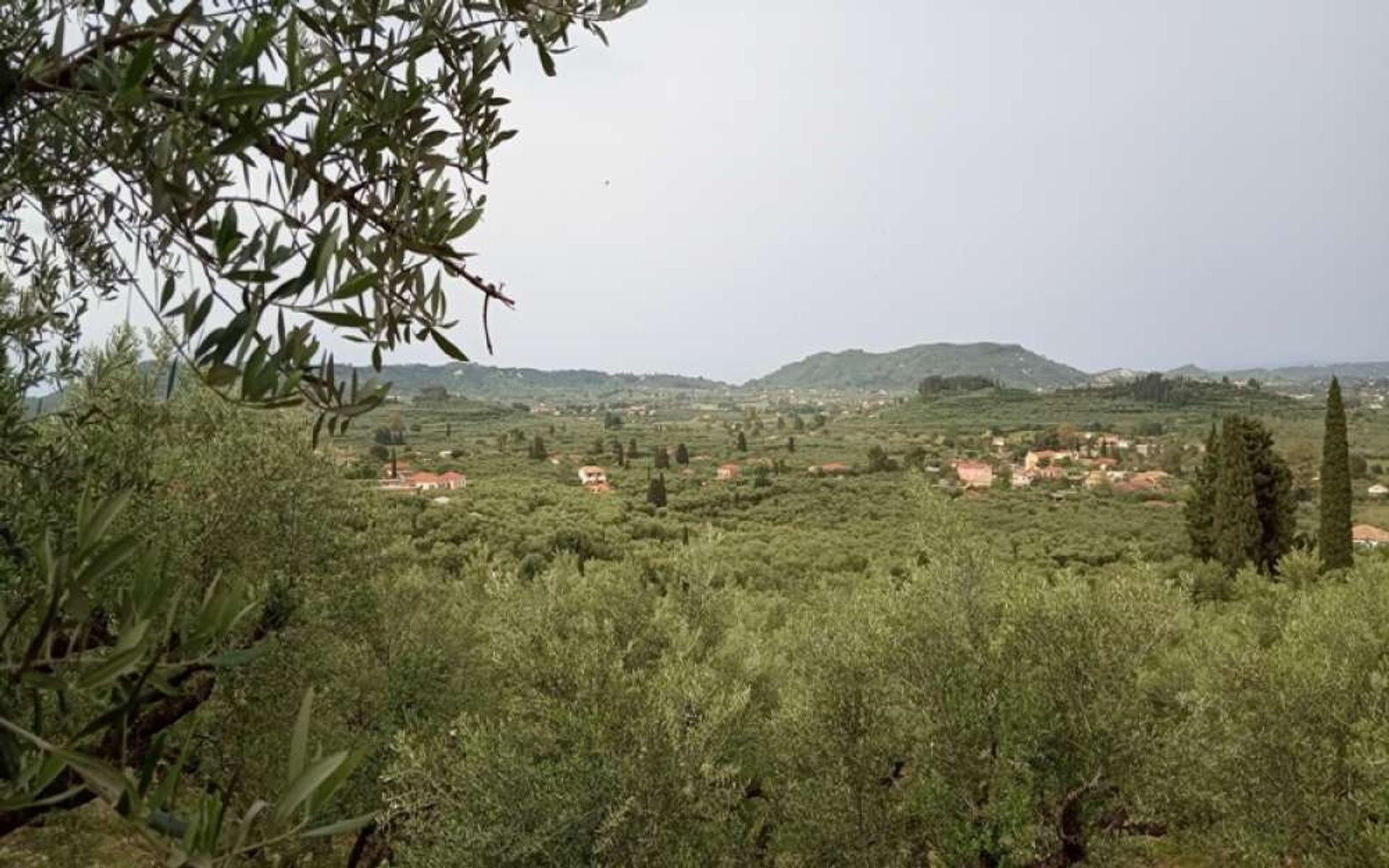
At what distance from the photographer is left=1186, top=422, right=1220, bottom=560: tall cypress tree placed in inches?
1635

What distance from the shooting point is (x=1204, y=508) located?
4259cm

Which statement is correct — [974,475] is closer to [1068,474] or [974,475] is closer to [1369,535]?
[1068,474]

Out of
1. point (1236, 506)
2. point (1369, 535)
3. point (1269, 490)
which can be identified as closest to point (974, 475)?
point (1369, 535)

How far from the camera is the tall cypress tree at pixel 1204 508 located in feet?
136

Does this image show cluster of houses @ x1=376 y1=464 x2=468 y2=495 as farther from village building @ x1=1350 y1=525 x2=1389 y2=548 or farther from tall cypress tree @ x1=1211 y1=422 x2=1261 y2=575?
village building @ x1=1350 y1=525 x2=1389 y2=548

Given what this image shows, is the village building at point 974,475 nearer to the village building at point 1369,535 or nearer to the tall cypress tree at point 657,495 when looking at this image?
the village building at point 1369,535

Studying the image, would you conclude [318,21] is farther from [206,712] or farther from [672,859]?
[206,712]

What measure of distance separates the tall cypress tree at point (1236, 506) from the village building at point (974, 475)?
4452cm

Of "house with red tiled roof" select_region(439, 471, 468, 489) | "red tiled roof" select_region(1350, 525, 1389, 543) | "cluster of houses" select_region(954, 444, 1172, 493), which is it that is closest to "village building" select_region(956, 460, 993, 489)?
"cluster of houses" select_region(954, 444, 1172, 493)

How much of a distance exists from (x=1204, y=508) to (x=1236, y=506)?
4937mm

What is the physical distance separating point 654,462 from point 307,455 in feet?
307

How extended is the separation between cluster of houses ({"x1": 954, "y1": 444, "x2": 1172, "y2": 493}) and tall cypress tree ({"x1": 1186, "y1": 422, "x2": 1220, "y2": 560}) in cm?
3968

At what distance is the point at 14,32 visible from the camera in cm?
193

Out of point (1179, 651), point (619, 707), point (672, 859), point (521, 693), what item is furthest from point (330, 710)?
point (1179, 651)
